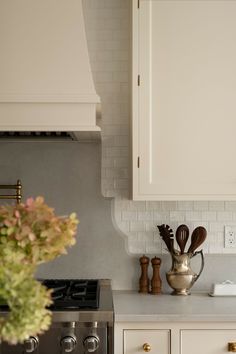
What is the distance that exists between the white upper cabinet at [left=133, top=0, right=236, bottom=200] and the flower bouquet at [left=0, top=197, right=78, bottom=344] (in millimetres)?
1718

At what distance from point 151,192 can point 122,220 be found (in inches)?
15.5

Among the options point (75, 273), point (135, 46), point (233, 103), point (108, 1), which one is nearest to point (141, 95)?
point (135, 46)

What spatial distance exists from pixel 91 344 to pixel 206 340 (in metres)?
0.48

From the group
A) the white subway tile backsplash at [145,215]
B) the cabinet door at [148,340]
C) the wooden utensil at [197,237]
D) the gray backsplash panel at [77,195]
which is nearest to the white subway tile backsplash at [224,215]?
the wooden utensil at [197,237]

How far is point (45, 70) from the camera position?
2871mm

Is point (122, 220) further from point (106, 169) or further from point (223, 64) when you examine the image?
point (223, 64)

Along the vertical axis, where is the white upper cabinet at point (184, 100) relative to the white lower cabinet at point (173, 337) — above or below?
above

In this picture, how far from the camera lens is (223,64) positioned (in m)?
2.97

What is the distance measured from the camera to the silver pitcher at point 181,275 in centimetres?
310

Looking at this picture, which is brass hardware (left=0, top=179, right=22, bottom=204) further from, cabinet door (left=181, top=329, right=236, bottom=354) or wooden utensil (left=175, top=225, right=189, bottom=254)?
cabinet door (left=181, top=329, right=236, bottom=354)

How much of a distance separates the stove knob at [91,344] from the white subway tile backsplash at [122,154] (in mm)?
777

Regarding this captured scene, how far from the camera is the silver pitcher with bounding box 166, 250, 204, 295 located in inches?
122

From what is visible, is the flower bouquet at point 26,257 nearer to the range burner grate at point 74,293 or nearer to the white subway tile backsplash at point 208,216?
the range burner grate at point 74,293

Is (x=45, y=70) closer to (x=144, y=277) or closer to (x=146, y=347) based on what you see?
(x=144, y=277)
